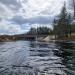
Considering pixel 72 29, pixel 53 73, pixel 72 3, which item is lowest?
pixel 53 73

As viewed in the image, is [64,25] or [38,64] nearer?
[38,64]

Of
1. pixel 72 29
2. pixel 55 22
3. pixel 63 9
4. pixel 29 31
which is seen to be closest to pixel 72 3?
pixel 72 29

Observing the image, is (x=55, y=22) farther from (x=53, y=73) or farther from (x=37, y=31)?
(x=53, y=73)

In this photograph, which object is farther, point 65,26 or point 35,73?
point 65,26

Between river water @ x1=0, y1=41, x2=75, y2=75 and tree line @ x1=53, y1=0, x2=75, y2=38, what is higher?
tree line @ x1=53, y1=0, x2=75, y2=38

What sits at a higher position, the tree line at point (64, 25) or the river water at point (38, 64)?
the tree line at point (64, 25)

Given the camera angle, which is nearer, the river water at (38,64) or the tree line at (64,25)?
the river water at (38,64)

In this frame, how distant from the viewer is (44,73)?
1505cm

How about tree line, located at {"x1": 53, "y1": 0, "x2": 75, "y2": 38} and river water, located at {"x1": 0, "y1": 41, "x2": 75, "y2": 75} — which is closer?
river water, located at {"x1": 0, "y1": 41, "x2": 75, "y2": 75}

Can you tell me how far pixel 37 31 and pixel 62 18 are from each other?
6599cm

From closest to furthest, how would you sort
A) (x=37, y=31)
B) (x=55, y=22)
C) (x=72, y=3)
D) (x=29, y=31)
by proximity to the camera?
1. (x=72, y=3)
2. (x=55, y=22)
3. (x=37, y=31)
4. (x=29, y=31)

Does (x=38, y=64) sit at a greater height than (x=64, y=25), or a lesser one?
lesser

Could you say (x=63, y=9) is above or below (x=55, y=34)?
Result: above

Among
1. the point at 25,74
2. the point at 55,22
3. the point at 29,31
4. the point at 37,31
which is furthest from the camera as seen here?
the point at 29,31
